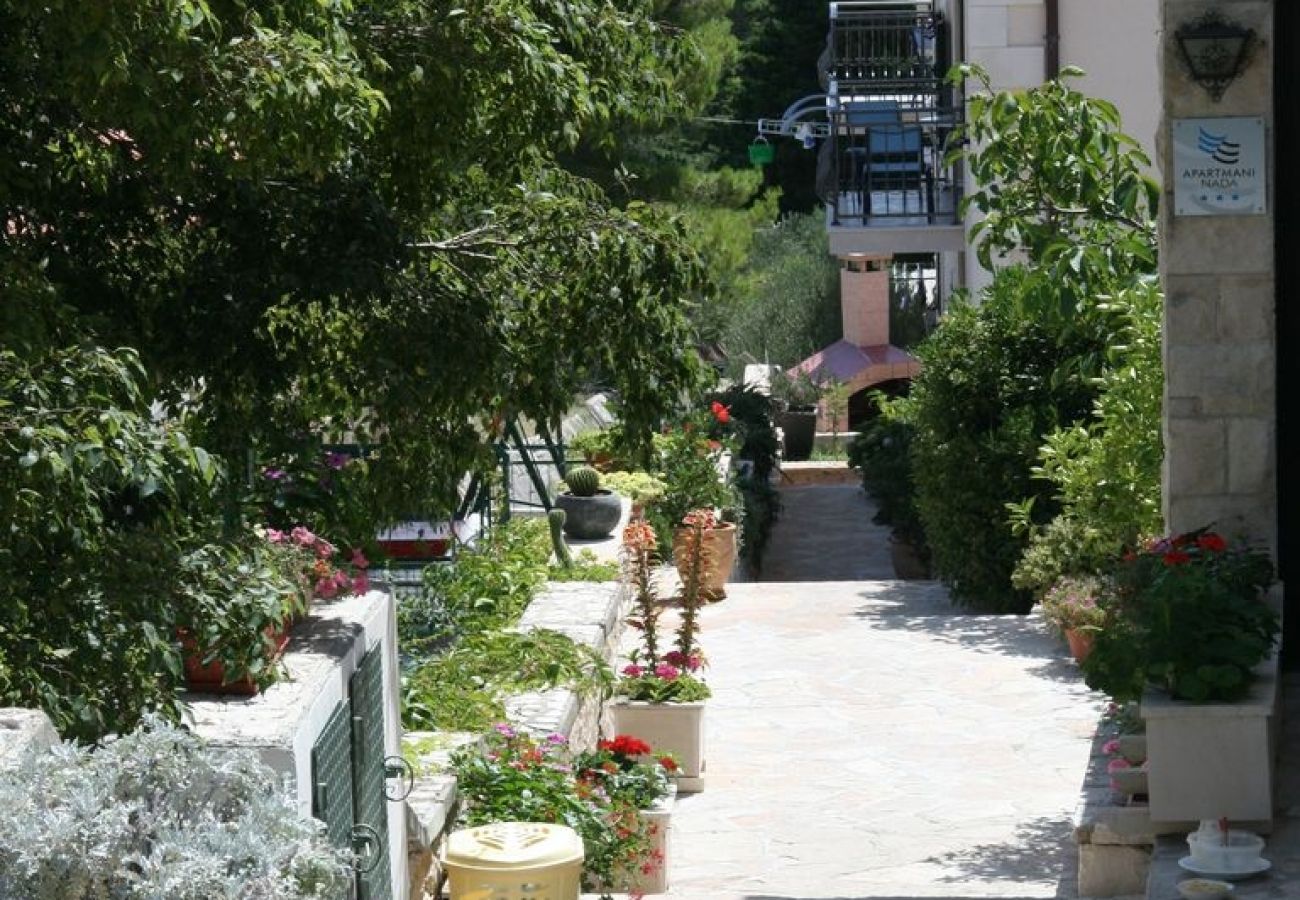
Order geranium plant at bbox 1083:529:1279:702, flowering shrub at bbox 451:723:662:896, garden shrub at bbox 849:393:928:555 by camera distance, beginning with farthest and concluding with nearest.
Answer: garden shrub at bbox 849:393:928:555 → flowering shrub at bbox 451:723:662:896 → geranium plant at bbox 1083:529:1279:702

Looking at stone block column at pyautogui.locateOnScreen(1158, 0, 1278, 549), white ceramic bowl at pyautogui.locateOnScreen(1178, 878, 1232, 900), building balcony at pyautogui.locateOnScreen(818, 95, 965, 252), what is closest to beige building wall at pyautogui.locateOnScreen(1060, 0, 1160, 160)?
building balcony at pyautogui.locateOnScreen(818, 95, 965, 252)

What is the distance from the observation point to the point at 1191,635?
281 inches

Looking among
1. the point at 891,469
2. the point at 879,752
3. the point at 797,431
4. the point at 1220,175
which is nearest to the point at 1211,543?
the point at 1220,175

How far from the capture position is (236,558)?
204 inches

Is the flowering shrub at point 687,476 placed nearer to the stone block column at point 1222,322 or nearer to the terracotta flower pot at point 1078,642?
the terracotta flower pot at point 1078,642

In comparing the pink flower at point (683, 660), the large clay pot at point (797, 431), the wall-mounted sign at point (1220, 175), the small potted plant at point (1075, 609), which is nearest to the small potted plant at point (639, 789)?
the pink flower at point (683, 660)

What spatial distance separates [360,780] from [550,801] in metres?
2.03

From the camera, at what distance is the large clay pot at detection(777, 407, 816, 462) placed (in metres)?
27.6

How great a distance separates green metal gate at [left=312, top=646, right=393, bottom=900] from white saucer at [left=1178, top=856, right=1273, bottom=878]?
2.60 meters

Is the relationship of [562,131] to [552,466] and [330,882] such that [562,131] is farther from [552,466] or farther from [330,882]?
[552,466]

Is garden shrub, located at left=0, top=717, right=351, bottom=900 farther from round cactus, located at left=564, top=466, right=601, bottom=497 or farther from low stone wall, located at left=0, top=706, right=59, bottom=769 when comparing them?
round cactus, located at left=564, top=466, right=601, bottom=497

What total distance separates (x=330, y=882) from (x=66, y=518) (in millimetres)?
984

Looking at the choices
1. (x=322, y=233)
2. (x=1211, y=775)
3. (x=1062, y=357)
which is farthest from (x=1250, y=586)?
(x=1062, y=357)

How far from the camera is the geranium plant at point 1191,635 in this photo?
7.06m
